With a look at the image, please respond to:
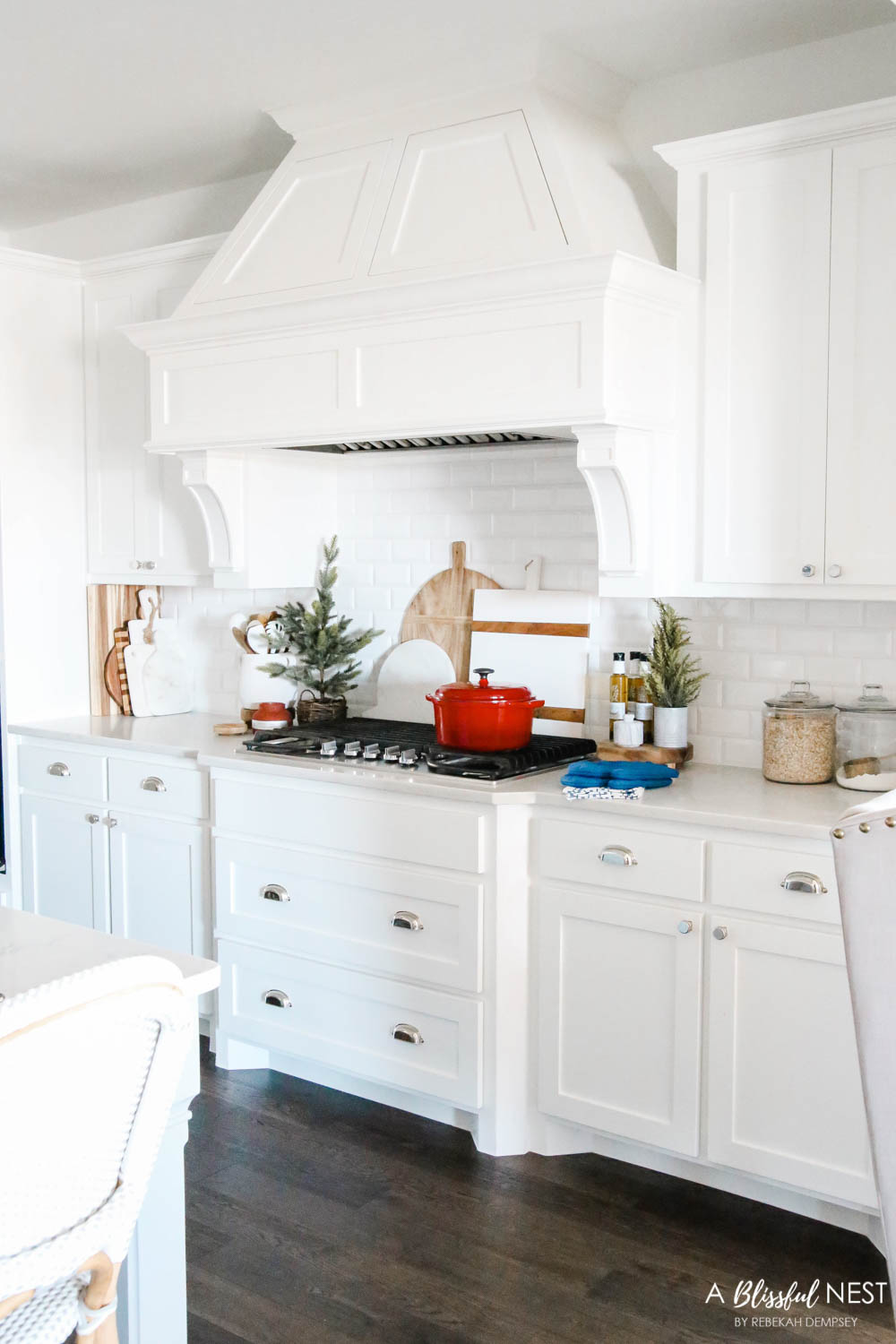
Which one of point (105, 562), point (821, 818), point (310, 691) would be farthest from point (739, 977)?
point (105, 562)

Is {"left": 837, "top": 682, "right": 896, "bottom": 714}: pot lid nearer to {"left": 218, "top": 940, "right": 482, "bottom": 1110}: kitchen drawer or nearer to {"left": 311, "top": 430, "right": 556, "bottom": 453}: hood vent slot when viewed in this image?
{"left": 311, "top": 430, "right": 556, "bottom": 453}: hood vent slot

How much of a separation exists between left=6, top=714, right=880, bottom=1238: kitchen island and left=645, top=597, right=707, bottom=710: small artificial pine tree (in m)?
0.20

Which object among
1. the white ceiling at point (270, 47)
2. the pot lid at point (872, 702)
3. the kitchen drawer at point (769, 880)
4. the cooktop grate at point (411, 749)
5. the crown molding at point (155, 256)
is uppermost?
the white ceiling at point (270, 47)

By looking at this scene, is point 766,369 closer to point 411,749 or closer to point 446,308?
point 446,308

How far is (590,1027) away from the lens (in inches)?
115

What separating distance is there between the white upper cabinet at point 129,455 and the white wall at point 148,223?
0.29 meters

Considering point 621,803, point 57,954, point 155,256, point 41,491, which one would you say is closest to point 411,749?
point 621,803

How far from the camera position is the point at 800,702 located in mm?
3018

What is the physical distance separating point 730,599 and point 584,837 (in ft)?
2.64

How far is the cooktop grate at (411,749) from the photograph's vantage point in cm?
312

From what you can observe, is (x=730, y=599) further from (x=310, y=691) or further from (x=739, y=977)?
(x=310, y=691)

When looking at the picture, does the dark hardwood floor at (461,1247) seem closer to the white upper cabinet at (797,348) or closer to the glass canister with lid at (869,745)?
the glass canister with lid at (869,745)

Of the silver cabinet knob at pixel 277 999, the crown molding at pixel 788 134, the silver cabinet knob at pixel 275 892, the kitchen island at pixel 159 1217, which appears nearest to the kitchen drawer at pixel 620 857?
the silver cabinet knob at pixel 275 892

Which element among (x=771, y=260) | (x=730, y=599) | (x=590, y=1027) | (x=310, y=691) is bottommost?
(x=590, y=1027)
